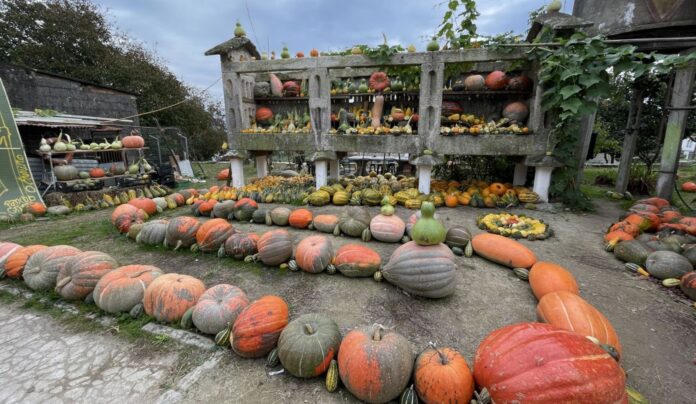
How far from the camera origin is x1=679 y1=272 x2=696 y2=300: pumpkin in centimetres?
321

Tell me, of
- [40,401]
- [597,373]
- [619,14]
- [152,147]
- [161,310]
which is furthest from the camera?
[152,147]

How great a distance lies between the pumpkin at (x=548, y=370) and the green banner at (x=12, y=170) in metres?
10.8

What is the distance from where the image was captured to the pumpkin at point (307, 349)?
2227 millimetres

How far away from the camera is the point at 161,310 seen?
9.78 feet

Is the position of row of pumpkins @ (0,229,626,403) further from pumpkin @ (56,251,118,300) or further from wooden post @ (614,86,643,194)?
wooden post @ (614,86,643,194)

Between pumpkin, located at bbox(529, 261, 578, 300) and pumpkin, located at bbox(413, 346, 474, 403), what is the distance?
5.51ft

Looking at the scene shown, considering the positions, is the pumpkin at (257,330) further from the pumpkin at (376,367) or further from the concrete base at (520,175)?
the concrete base at (520,175)

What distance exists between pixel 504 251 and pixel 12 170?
11.6 m

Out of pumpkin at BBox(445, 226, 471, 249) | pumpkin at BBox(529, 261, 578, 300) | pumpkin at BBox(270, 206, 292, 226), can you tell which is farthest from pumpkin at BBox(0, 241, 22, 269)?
pumpkin at BBox(529, 261, 578, 300)

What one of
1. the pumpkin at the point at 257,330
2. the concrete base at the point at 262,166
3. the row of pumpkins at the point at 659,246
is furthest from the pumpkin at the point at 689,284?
the concrete base at the point at 262,166

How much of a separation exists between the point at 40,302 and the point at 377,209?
5.59 meters

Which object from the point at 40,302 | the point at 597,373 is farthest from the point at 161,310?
the point at 597,373

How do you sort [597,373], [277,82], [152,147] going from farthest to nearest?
[152,147], [277,82], [597,373]

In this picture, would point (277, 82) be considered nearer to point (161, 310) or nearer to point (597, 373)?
point (161, 310)
